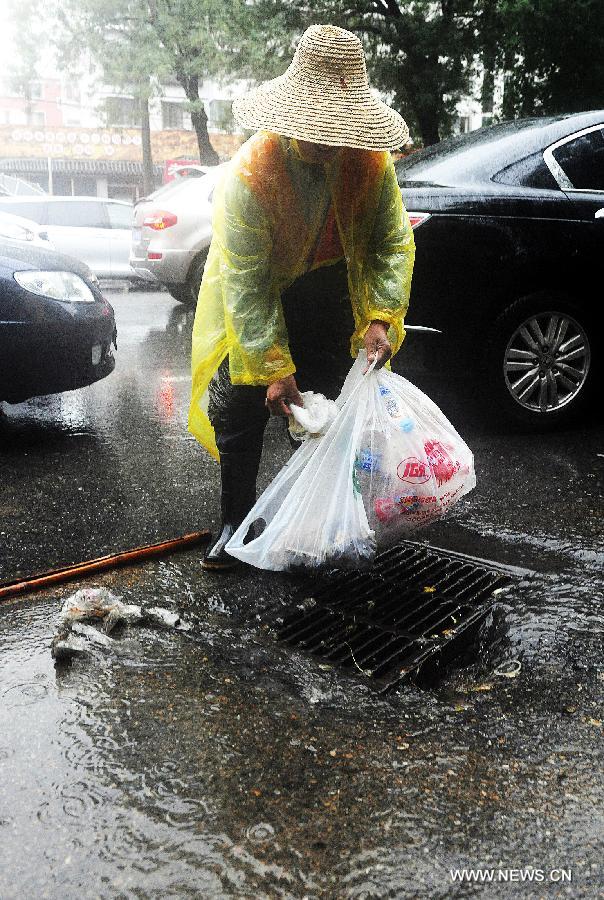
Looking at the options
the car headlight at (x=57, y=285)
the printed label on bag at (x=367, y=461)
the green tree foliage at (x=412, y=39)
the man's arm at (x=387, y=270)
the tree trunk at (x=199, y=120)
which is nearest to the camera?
the printed label on bag at (x=367, y=461)

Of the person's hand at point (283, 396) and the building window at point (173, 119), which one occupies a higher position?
the building window at point (173, 119)

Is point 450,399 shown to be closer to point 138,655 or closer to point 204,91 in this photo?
point 138,655

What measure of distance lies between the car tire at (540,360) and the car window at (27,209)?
10.5m

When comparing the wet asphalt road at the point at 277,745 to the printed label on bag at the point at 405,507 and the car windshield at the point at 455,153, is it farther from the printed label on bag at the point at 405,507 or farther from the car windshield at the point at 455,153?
the car windshield at the point at 455,153

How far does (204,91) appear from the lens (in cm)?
4206

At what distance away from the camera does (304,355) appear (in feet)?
10.2

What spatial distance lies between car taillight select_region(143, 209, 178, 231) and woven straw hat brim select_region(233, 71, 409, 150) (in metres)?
6.85

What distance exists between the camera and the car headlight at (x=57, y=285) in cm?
439

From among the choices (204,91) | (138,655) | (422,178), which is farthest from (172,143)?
(138,655)

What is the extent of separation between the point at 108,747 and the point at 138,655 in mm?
429

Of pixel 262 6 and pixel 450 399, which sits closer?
pixel 450 399

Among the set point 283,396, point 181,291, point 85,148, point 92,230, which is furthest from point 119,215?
point 85,148

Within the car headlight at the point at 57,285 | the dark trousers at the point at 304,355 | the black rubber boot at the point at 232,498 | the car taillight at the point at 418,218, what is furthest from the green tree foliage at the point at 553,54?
the black rubber boot at the point at 232,498

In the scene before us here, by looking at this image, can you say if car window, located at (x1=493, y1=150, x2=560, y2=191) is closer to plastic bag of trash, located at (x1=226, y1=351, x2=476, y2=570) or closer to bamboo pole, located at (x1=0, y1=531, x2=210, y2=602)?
plastic bag of trash, located at (x1=226, y1=351, x2=476, y2=570)
